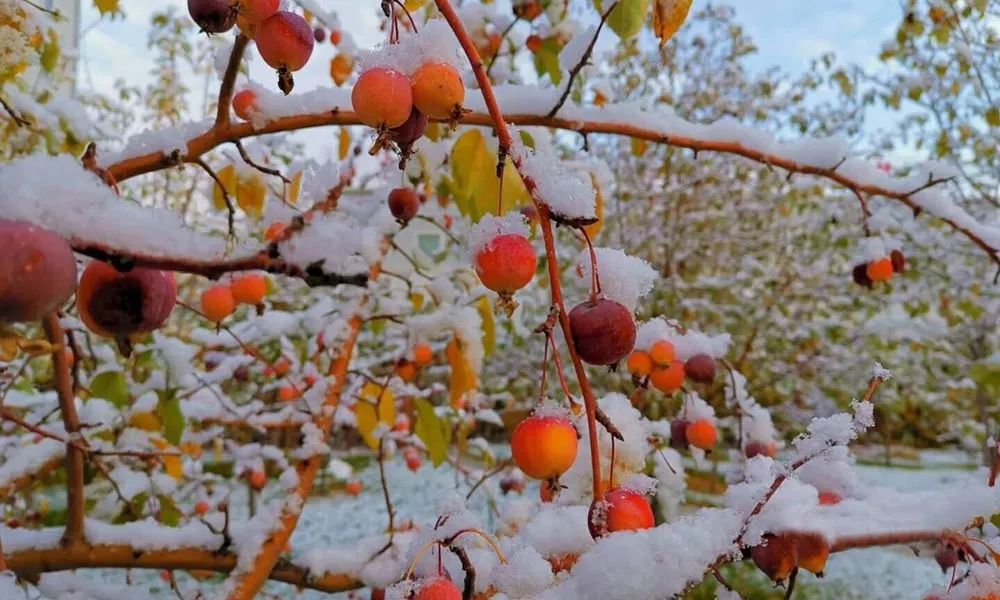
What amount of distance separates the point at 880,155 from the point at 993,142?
3.74ft

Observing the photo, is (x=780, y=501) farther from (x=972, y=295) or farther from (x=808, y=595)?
(x=972, y=295)

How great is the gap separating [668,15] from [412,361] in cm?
148

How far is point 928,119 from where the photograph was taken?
16.8 ft

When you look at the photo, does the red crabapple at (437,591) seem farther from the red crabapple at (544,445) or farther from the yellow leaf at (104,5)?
the yellow leaf at (104,5)

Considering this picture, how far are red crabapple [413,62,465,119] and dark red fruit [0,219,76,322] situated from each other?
1.08ft

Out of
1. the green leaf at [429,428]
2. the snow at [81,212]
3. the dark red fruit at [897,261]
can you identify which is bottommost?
the snow at [81,212]

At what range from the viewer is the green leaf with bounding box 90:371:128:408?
60.0 inches

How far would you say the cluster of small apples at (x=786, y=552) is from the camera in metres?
0.57

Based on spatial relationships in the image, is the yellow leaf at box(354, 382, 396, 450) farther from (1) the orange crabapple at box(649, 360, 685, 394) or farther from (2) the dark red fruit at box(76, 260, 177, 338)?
(2) the dark red fruit at box(76, 260, 177, 338)

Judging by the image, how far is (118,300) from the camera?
49cm

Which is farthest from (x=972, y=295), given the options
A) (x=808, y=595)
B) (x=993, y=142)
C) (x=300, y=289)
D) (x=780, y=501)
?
(x=300, y=289)

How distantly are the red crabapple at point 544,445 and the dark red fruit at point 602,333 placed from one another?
66mm

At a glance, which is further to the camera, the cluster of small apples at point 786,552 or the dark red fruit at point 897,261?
the dark red fruit at point 897,261

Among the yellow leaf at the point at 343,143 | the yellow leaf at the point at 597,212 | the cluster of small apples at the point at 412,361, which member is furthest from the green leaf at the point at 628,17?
the cluster of small apples at the point at 412,361
